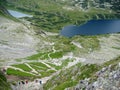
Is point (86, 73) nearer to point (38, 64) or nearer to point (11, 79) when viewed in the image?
point (11, 79)

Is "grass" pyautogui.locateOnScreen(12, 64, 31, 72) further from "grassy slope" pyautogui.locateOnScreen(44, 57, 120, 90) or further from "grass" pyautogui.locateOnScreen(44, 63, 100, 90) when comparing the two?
"grassy slope" pyautogui.locateOnScreen(44, 57, 120, 90)

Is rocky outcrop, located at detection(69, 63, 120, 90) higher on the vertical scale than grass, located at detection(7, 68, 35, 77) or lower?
higher

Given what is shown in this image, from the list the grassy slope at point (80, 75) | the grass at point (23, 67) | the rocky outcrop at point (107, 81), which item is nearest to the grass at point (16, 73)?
the grass at point (23, 67)

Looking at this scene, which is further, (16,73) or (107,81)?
(16,73)

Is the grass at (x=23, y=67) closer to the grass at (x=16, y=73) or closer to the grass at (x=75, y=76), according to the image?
the grass at (x=16, y=73)

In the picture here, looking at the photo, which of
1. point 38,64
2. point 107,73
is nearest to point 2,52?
point 38,64

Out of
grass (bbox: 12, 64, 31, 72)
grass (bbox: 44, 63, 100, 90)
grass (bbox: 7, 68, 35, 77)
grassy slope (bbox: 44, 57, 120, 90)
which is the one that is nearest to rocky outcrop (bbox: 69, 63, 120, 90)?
grassy slope (bbox: 44, 57, 120, 90)

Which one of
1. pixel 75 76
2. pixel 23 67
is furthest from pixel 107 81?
pixel 23 67

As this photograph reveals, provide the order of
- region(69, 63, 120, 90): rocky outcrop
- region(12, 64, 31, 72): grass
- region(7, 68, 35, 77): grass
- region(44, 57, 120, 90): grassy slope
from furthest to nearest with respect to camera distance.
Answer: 1. region(12, 64, 31, 72): grass
2. region(7, 68, 35, 77): grass
3. region(44, 57, 120, 90): grassy slope
4. region(69, 63, 120, 90): rocky outcrop

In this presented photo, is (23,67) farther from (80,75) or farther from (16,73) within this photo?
(80,75)

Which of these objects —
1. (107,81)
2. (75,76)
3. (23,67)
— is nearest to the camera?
(107,81)

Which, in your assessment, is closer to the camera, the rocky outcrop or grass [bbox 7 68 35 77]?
the rocky outcrop
